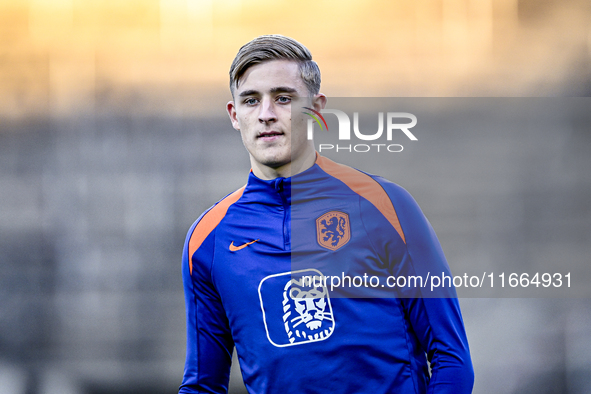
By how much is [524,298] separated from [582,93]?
3.49 feet

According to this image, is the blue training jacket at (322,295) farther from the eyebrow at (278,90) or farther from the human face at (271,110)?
the eyebrow at (278,90)

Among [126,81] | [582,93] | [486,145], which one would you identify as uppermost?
[126,81]

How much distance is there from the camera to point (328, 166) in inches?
60.6

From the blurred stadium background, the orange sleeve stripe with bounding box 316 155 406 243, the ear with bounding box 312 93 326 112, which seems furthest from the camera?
the blurred stadium background

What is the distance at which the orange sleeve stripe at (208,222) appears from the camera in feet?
5.12

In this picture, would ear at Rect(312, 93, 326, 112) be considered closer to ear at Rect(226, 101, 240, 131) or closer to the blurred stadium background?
ear at Rect(226, 101, 240, 131)

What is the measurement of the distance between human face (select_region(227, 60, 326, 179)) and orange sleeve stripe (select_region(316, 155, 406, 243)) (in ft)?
0.43

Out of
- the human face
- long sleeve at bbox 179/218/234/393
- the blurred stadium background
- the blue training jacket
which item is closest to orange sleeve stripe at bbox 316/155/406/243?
the blue training jacket

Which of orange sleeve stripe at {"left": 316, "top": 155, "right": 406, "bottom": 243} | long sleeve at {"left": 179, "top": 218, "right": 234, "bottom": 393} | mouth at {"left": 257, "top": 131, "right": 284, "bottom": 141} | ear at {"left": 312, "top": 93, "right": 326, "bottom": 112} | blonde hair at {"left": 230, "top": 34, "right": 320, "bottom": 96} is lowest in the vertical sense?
long sleeve at {"left": 179, "top": 218, "right": 234, "bottom": 393}

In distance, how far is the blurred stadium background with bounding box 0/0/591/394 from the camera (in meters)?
2.42

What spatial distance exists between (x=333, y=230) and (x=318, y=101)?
16.2 inches

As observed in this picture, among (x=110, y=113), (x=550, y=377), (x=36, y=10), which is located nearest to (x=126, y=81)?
(x=110, y=113)

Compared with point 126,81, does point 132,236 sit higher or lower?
lower

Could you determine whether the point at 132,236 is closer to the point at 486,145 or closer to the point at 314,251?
the point at 314,251
